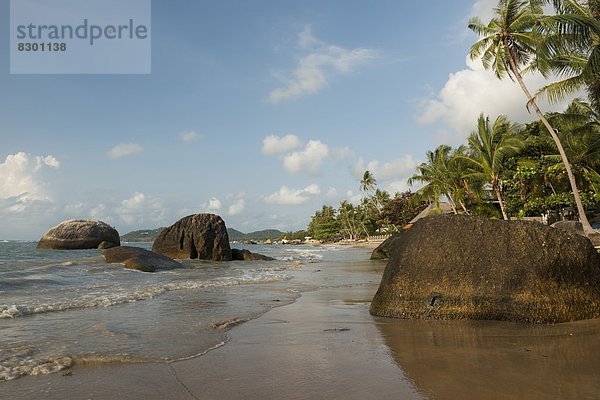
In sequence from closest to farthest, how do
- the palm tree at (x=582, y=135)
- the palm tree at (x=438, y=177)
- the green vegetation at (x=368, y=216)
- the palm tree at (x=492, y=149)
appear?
the palm tree at (x=582, y=135) → the palm tree at (x=492, y=149) → the palm tree at (x=438, y=177) → the green vegetation at (x=368, y=216)

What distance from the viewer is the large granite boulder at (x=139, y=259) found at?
15953 millimetres

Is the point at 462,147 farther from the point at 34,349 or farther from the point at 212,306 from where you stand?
the point at 34,349

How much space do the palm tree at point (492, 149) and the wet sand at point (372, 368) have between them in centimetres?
2469

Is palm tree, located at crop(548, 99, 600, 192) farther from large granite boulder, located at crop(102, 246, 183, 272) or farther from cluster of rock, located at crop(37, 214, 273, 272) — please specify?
large granite boulder, located at crop(102, 246, 183, 272)

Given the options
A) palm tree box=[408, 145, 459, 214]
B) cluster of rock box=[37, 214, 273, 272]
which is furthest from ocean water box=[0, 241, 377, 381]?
palm tree box=[408, 145, 459, 214]

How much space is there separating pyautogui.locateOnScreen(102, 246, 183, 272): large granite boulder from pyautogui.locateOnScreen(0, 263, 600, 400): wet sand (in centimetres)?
1169

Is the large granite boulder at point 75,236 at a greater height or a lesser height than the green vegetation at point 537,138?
lesser

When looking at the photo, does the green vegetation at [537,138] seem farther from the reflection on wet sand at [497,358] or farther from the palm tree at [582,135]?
the reflection on wet sand at [497,358]

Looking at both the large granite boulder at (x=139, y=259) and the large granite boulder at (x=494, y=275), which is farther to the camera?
the large granite boulder at (x=139, y=259)

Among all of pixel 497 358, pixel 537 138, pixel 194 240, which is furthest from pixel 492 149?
pixel 497 358

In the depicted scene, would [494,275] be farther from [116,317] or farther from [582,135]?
[582,135]

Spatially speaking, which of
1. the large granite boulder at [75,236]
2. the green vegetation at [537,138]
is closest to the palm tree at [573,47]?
the green vegetation at [537,138]

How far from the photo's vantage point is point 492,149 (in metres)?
28.9

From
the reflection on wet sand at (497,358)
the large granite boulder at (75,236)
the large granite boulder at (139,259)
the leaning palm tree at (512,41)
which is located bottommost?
the reflection on wet sand at (497,358)
